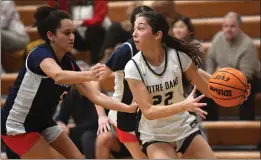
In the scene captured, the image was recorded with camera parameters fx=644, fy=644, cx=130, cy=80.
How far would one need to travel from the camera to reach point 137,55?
4477 millimetres

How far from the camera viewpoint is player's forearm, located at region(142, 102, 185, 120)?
415 cm

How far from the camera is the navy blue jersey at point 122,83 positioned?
15.6 ft

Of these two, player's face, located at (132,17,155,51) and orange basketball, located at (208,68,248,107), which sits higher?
player's face, located at (132,17,155,51)

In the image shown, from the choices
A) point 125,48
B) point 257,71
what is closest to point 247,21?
point 257,71

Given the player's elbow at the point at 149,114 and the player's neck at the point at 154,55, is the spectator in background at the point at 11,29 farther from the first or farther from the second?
the player's elbow at the point at 149,114

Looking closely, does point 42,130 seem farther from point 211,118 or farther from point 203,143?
point 211,118

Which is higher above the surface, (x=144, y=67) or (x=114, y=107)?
(x=144, y=67)

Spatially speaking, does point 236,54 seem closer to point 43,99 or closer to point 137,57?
point 137,57

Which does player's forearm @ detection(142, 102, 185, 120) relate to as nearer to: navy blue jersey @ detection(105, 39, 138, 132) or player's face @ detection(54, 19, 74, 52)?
Result: navy blue jersey @ detection(105, 39, 138, 132)

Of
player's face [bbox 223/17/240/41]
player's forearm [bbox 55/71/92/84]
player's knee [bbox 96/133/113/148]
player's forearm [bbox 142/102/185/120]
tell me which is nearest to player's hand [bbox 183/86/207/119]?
player's forearm [bbox 142/102/185/120]

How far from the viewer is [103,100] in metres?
4.73

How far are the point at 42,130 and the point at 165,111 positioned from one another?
1.05 meters

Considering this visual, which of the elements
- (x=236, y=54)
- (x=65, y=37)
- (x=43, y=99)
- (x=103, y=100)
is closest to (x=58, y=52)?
(x=65, y=37)

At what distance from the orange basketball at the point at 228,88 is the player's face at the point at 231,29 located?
255cm
